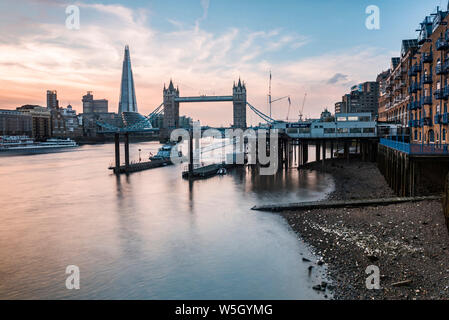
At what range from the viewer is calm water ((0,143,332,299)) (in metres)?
13.9

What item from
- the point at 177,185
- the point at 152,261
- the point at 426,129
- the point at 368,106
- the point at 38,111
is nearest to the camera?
the point at 152,261

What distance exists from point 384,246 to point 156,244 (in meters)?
12.0

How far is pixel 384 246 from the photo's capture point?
49.4 ft

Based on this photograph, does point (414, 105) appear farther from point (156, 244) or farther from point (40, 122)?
point (40, 122)

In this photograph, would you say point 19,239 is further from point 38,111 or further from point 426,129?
point 38,111

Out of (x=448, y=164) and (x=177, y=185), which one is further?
(x=177, y=185)

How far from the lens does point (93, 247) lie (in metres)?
18.9

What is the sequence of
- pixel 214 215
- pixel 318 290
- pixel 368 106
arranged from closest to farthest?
1. pixel 318 290
2. pixel 214 215
3. pixel 368 106

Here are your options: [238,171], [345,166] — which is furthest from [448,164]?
[238,171]

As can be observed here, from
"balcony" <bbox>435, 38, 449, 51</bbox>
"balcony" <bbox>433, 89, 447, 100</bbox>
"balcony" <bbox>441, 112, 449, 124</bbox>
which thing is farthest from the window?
"balcony" <bbox>435, 38, 449, 51</bbox>

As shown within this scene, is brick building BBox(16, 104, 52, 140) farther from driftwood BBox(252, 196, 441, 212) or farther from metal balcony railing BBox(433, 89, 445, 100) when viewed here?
metal balcony railing BBox(433, 89, 445, 100)

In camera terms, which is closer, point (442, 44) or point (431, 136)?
point (442, 44)

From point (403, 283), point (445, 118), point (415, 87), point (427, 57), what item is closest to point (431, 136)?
point (445, 118)

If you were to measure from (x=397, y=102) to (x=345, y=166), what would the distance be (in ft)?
47.1
